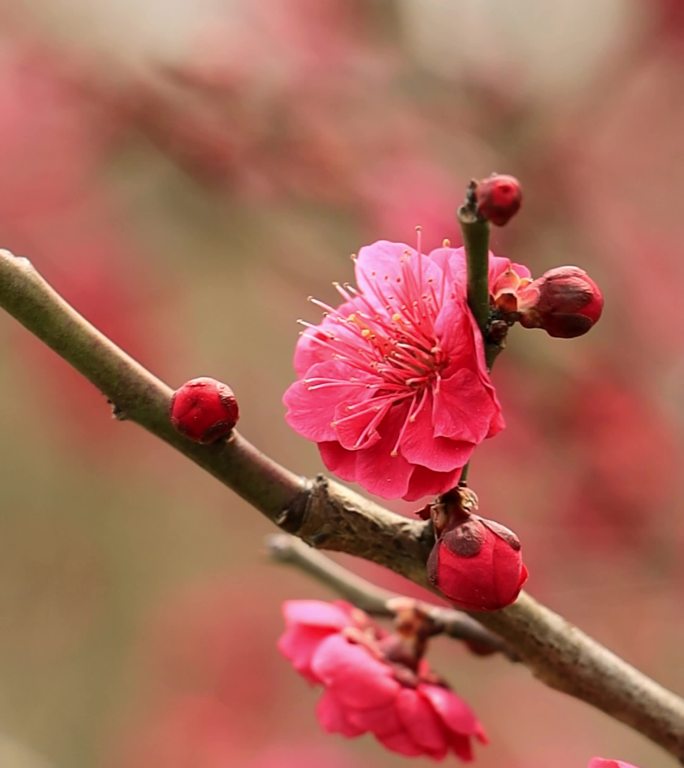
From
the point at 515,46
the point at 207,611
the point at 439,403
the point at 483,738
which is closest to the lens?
the point at 439,403

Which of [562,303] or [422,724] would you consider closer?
[562,303]

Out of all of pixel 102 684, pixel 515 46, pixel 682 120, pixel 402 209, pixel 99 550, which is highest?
pixel 682 120

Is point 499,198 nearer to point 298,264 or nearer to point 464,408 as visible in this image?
point 464,408

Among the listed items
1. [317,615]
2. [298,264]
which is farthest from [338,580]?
[298,264]

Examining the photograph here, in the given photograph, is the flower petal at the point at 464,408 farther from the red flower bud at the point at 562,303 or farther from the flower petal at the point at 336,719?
the flower petal at the point at 336,719

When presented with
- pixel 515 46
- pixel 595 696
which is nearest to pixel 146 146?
pixel 515 46

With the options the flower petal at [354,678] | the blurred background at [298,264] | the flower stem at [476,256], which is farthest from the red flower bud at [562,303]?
the blurred background at [298,264]

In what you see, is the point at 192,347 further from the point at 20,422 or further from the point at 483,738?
the point at 483,738
